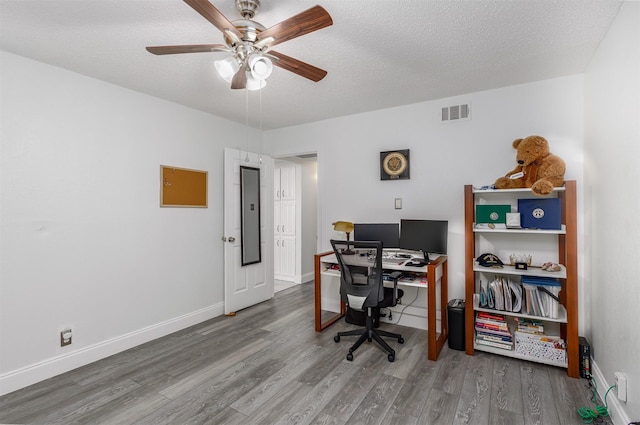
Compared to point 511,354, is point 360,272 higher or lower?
higher

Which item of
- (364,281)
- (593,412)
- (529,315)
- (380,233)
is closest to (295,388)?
(364,281)

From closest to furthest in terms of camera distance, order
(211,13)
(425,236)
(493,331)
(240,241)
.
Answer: (211,13) → (493,331) → (425,236) → (240,241)

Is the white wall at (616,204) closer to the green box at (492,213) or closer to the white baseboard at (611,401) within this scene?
the white baseboard at (611,401)

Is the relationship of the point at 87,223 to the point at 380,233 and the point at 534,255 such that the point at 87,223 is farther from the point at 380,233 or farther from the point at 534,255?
the point at 534,255

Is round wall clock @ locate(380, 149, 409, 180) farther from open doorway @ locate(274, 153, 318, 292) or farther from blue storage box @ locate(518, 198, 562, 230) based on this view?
open doorway @ locate(274, 153, 318, 292)

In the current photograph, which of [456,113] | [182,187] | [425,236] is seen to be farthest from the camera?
[182,187]

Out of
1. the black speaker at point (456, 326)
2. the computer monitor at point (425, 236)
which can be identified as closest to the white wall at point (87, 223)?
the computer monitor at point (425, 236)

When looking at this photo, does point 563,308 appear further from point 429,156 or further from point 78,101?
point 78,101

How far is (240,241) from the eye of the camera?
13.5 feet

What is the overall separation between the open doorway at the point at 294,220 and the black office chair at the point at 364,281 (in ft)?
8.70

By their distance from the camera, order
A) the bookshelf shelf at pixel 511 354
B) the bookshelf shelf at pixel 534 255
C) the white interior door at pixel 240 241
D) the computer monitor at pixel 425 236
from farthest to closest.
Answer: the white interior door at pixel 240 241
the computer monitor at pixel 425 236
the bookshelf shelf at pixel 511 354
the bookshelf shelf at pixel 534 255

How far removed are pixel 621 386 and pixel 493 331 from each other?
3.42ft

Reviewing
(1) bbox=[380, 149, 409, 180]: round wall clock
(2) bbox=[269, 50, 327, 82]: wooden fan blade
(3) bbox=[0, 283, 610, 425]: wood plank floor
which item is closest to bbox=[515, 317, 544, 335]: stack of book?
(3) bbox=[0, 283, 610, 425]: wood plank floor

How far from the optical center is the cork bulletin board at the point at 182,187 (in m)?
3.33
